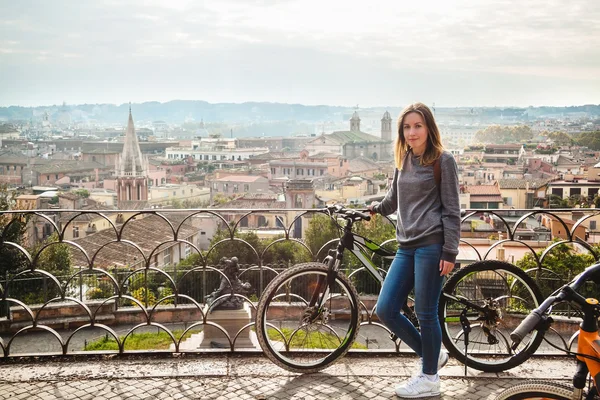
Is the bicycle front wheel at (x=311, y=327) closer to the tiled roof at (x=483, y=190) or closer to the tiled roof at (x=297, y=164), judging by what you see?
the tiled roof at (x=483, y=190)

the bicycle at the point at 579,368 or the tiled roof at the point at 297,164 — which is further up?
the bicycle at the point at 579,368

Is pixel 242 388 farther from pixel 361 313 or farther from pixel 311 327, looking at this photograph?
pixel 361 313

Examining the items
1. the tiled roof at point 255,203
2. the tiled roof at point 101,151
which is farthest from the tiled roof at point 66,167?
the tiled roof at point 255,203

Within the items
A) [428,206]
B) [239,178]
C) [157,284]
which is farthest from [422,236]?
[239,178]

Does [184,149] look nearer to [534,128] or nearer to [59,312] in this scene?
[534,128]

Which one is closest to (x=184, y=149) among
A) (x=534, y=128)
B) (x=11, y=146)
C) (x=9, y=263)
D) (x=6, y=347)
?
(x=11, y=146)

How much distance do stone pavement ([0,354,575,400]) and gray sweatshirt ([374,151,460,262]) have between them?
656 mm

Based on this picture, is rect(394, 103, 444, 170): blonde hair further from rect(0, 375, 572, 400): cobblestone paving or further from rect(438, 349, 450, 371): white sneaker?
rect(0, 375, 572, 400): cobblestone paving

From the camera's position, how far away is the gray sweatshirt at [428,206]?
245cm

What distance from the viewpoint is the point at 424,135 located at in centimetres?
249

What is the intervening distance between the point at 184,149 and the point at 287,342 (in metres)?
120

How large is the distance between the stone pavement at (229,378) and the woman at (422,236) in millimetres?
227

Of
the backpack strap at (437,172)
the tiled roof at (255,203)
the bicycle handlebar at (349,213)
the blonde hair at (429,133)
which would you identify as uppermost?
the blonde hair at (429,133)

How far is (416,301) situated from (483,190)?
4652cm
